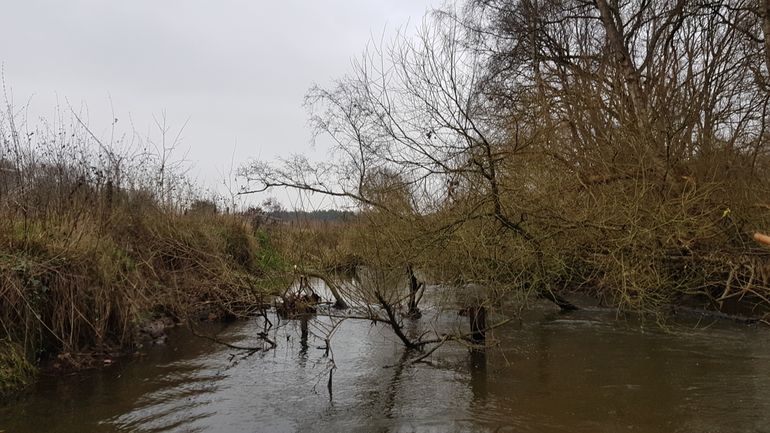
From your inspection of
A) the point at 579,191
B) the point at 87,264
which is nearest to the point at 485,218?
the point at 579,191

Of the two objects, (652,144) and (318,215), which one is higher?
(652,144)

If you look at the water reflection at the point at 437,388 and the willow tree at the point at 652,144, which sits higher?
the willow tree at the point at 652,144

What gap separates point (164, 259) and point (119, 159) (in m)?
2.13

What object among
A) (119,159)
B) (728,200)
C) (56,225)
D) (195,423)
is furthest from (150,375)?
(728,200)

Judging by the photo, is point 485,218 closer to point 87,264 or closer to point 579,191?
point 579,191

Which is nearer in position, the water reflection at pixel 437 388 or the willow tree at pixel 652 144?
the water reflection at pixel 437 388

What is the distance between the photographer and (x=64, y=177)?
8.78m

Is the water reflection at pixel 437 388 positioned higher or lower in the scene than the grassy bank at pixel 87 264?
lower

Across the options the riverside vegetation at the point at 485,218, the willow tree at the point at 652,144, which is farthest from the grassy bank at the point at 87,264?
the willow tree at the point at 652,144

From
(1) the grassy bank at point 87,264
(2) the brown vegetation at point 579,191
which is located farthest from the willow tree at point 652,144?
(1) the grassy bank at point 87,264

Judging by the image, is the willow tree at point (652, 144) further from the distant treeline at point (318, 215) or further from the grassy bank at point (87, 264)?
the grassy bank at point (87, 264)

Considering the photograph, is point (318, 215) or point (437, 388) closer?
point (437, 388)

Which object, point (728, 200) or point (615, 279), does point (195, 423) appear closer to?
point (615, 279)

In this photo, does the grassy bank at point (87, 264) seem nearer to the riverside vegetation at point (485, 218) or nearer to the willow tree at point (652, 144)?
the riverside vegetation at point (485, 218)
